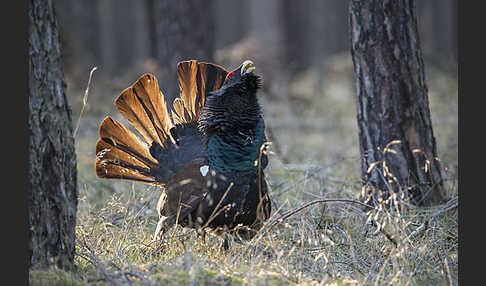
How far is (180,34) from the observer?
20.7ft

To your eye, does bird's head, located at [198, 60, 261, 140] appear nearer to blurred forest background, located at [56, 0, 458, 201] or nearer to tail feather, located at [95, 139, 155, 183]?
tail feather, located at [95, 139, 155, 183]

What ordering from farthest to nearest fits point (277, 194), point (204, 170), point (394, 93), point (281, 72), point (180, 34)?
point (281, 72) → point (180, 34) → point (277, 194) → point (394, 93) → point (204, 170)

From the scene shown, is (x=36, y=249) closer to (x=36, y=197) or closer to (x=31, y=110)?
(x=36, y=197)

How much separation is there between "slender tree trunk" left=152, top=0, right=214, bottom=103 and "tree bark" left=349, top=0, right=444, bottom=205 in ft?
9.46

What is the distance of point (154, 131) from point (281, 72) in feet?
23.7

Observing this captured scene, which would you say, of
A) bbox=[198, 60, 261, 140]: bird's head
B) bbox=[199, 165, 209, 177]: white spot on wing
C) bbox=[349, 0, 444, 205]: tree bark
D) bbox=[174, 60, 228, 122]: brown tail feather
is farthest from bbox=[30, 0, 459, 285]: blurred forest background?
bbox=[174, 60, 228, 122]: brown tail feather

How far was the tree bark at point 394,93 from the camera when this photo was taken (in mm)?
3797

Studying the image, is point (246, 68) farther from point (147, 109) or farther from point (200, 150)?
point (147, 109)

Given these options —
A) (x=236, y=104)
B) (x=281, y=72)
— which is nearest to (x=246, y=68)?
(x=236, y=104)

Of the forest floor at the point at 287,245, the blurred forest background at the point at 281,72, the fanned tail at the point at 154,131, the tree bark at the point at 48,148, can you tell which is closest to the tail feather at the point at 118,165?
the fanned tail at the point at 154,131

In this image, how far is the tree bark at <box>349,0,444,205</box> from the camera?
149 inches

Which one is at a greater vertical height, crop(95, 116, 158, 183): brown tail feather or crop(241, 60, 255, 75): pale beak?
crop(241, 60, 255, 75): pale beak

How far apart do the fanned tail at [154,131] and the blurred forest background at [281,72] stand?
1.37 metres

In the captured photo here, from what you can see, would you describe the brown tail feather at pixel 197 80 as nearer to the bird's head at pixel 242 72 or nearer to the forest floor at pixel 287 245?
the bird's head at pixel 242 72
